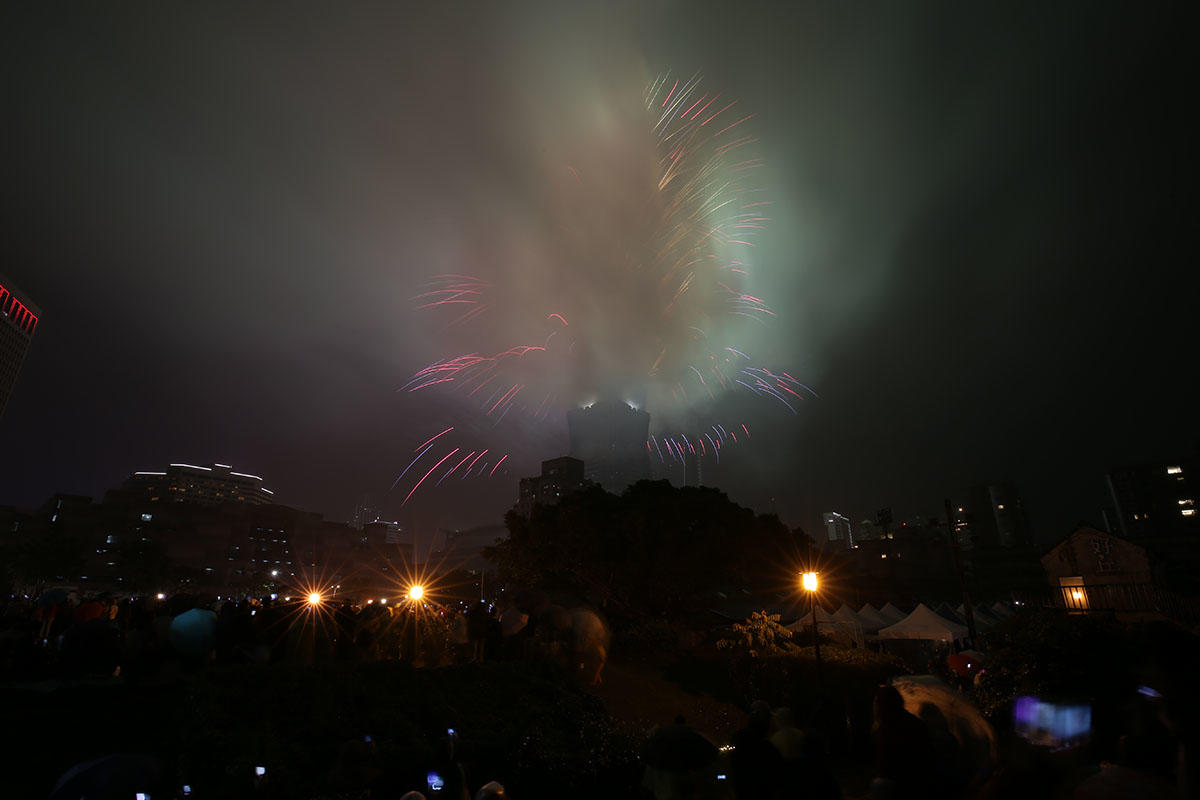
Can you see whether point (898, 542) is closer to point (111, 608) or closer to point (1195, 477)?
point (1195, 477)

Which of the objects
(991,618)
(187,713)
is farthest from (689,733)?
(991,618)

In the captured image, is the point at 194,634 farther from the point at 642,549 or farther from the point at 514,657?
the point at 642,549

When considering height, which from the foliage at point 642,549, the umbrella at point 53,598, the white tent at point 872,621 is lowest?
the white tent at point 872,621

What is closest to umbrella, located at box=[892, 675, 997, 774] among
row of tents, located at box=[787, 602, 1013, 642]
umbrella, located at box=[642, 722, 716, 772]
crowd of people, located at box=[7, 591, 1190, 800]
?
crowd of people, located at box=[7, 591, 1190, 800]

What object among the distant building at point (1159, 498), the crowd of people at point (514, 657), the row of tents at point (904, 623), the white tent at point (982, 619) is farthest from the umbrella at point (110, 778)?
the distant building at point (1159, 498)

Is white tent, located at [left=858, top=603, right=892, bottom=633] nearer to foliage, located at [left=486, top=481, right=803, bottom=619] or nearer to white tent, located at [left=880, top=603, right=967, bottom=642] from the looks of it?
white tent, located at [left=880, top=603, right=967, bottom=642]

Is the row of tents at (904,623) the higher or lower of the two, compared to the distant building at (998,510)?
lower

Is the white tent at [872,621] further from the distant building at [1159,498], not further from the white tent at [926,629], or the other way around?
the distant building at [1159,498]
